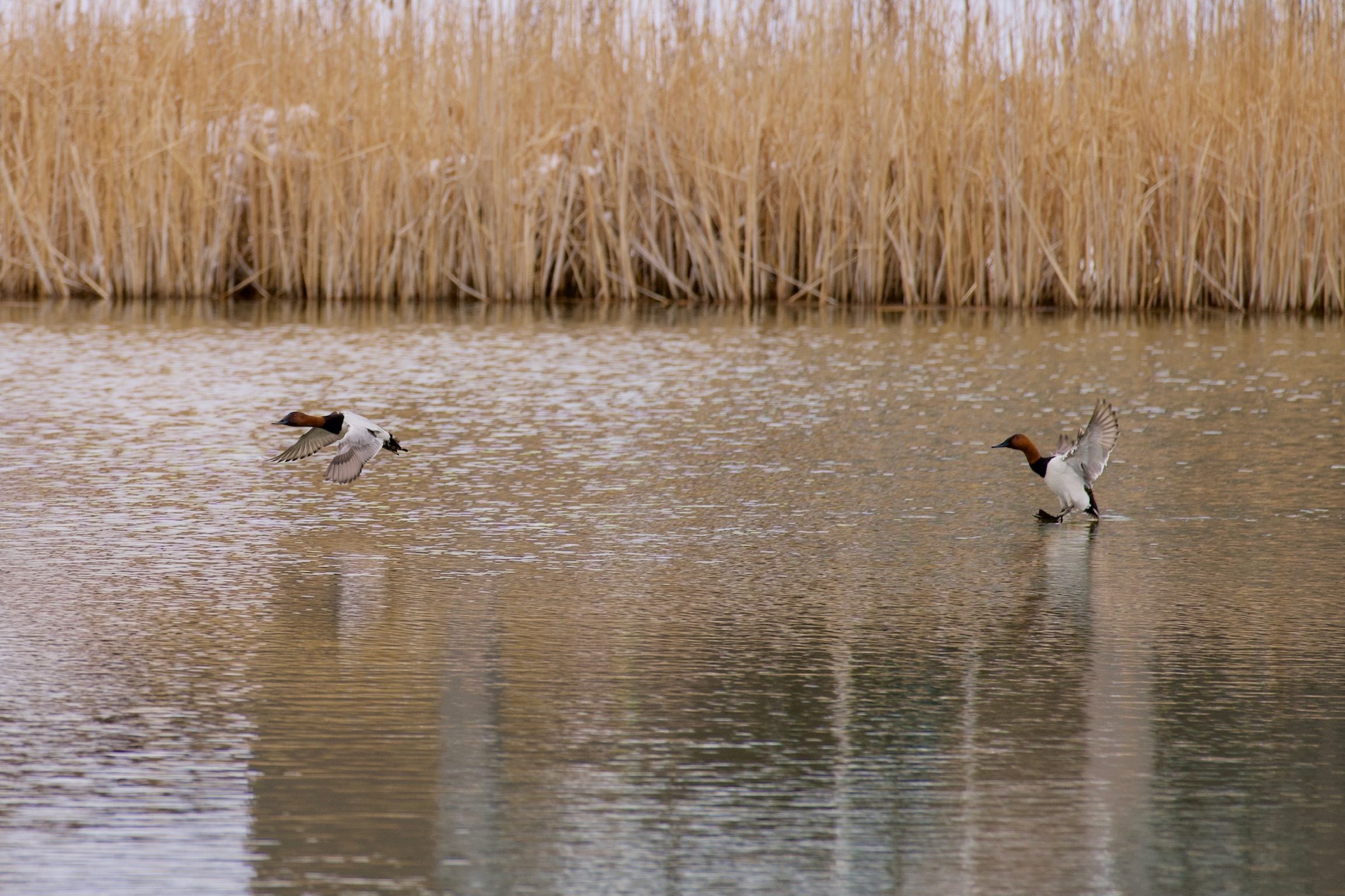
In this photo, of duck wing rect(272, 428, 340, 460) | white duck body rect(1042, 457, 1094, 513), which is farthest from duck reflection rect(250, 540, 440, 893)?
white duck body rect(1042, 457, 1094, 513)

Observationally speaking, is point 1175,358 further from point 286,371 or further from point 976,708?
point 976,708

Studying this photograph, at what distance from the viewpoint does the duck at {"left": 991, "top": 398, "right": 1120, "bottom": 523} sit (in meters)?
4.67

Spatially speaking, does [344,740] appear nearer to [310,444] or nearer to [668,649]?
[668,649]

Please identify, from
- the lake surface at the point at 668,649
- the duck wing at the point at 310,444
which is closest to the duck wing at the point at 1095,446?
the lake surface at the point at 668,649

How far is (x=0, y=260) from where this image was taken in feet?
37.8

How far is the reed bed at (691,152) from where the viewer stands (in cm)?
1089

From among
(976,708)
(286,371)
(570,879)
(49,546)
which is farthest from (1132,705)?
(286,371)

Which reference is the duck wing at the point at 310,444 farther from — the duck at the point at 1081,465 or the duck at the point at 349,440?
the duck at the point at 1081,465

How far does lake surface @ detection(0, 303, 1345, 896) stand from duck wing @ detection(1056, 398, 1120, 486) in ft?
0.49

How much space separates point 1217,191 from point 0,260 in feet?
24.0

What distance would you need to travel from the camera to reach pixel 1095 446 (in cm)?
472

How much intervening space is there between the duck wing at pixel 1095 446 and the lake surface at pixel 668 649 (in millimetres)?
149

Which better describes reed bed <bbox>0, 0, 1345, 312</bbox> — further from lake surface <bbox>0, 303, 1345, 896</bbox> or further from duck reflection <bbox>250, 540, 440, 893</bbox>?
duck reflection <bbox>250, 540, 440, 893</bbox>

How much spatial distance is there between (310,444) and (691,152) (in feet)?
22.1
